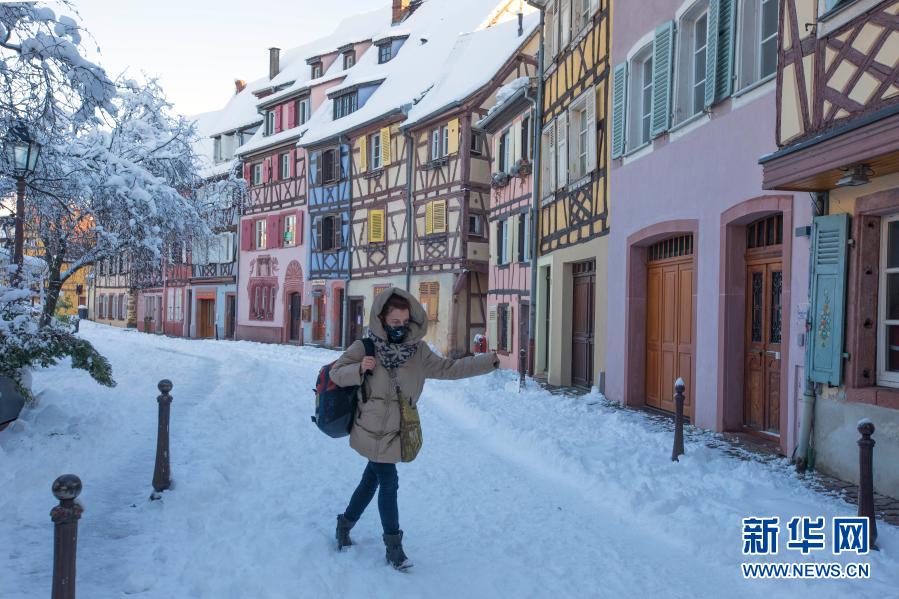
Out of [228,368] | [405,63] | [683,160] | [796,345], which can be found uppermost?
[405,63]

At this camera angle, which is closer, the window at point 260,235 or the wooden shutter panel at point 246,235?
the window at point 260,235

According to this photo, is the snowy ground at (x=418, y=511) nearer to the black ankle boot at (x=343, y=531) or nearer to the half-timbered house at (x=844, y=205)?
the black ankle boot at (x=343, y=531)

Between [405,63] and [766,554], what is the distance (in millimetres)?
25249

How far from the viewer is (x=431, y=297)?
887 inches

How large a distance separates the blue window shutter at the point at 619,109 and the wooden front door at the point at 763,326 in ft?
11.3

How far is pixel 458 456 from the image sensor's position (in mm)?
7402

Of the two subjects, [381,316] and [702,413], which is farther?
[702,413]

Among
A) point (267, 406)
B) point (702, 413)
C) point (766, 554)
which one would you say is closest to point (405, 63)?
point (267, 406)

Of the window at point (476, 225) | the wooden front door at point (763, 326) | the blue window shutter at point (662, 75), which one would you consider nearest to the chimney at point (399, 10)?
the window at point (476, 225)

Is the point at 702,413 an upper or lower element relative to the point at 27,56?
lower

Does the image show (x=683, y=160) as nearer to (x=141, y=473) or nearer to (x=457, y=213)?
(x=141, y=473)

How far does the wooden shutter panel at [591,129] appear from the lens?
12367 millimetres

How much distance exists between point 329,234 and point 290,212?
2.95m

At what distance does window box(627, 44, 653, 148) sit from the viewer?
1073 centimetres
